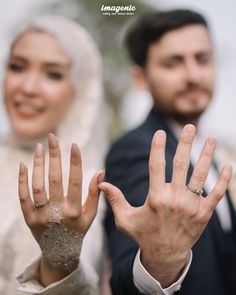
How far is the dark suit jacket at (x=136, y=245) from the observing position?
1.20 m

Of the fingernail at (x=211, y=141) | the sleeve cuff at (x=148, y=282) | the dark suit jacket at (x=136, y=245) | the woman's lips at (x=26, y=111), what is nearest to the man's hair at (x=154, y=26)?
the dark suit jacket at (x=136, y=245)

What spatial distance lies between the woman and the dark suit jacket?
0.53 feet

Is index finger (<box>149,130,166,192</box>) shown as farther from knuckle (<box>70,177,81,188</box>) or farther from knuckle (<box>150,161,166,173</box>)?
knuckle (<box>70,177,81,188</box>)

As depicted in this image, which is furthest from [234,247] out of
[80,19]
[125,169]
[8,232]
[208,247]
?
[80,19]

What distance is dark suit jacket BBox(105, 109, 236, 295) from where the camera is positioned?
3.95ft

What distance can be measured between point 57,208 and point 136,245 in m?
0.25

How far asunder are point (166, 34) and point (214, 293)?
83cm

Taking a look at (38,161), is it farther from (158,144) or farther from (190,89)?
(190,89)

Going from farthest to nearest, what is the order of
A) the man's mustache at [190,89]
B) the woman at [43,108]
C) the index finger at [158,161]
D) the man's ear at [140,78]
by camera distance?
the man's ear at [140,78]
the man's mustache at [190,89]
the woman at [43,108]
the index finger at [158,161]

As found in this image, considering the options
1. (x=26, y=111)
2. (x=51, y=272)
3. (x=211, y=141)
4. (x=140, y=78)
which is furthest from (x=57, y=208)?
(x=140, y=78)

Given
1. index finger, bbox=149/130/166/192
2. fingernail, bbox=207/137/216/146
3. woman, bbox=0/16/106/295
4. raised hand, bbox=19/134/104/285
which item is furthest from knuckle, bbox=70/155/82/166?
woman, bbox=0/16/106/295

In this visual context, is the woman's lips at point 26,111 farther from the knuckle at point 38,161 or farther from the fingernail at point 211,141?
the fingernail at point 211,141

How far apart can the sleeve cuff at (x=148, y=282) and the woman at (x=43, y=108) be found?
0.39 m

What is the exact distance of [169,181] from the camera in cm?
130
